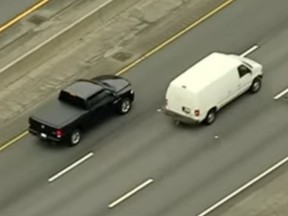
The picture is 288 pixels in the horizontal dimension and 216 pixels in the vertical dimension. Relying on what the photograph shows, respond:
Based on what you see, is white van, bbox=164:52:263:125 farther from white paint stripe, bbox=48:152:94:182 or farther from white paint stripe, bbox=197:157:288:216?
white paint stripe, bbox=197:157:288:216

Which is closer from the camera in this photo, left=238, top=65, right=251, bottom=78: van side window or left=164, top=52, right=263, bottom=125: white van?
left=164, top=52, right=263, bottom=125: white van

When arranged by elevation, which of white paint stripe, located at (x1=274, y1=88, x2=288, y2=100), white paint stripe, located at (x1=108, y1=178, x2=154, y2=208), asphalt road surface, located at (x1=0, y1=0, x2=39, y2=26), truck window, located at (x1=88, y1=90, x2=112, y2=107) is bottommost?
white paint stripe, located at (x1=274, y1=88, x2=288, y2=100)

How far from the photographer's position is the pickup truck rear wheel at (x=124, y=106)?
54.3 metres

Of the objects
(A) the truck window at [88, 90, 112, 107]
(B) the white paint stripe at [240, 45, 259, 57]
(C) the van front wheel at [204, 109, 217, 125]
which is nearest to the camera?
(C) the van front wheel at [204, 109, 217, 125]

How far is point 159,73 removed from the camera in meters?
56.6

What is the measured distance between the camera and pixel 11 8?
2376 inches

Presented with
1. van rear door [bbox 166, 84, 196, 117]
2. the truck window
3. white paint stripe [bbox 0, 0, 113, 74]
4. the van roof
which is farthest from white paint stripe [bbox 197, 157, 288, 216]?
white paint stripe [bbox 0, 0, 113, 74]

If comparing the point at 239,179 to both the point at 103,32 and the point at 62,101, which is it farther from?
the point at 103,32

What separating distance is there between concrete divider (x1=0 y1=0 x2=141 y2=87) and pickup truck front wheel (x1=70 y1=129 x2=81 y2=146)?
187 inches

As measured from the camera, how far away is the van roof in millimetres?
53156

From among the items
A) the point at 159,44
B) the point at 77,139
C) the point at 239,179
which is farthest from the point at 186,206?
the point at 159,44

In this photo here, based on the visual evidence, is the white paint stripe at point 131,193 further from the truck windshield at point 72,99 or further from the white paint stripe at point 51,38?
the white paint stripe at point 51,38

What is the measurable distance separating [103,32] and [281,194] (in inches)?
481

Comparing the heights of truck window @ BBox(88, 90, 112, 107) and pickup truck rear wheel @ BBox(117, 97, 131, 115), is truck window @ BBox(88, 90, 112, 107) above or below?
above
